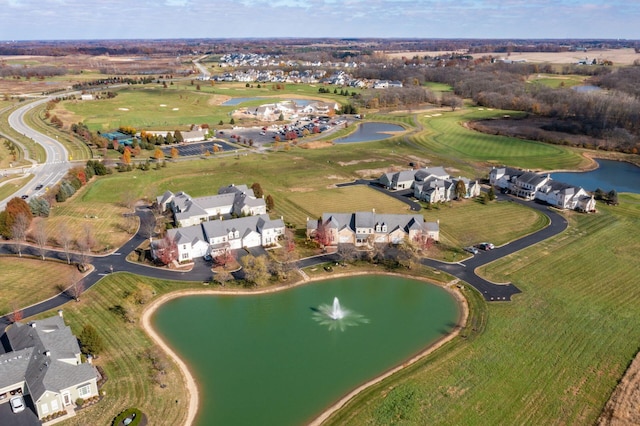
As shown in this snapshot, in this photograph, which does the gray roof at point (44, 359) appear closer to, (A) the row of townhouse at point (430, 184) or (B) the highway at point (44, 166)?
(B) the highway at point (44, 166)

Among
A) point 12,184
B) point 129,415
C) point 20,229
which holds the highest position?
point 20,229

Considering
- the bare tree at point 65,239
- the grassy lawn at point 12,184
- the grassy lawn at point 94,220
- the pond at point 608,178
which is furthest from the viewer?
the pond at point 608,178

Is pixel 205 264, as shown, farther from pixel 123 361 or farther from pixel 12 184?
pixel 12 184

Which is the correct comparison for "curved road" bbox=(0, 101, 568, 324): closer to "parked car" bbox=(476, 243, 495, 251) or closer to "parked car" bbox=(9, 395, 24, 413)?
"parked car" bbox=(476, 243, 495, 251)

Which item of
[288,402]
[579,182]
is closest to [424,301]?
[288,402]

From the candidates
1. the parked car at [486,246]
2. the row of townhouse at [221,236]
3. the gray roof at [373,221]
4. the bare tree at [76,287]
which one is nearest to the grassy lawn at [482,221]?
the parked car at [486,246]

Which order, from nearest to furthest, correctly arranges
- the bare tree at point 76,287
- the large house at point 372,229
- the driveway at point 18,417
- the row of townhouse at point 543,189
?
the driveway at point 18,417, the bare tree at point 76,287, the large house at point 372,229, the row of townhouse at point 543,189

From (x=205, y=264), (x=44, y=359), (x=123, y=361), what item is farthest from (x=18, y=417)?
(x=205, y=264)
